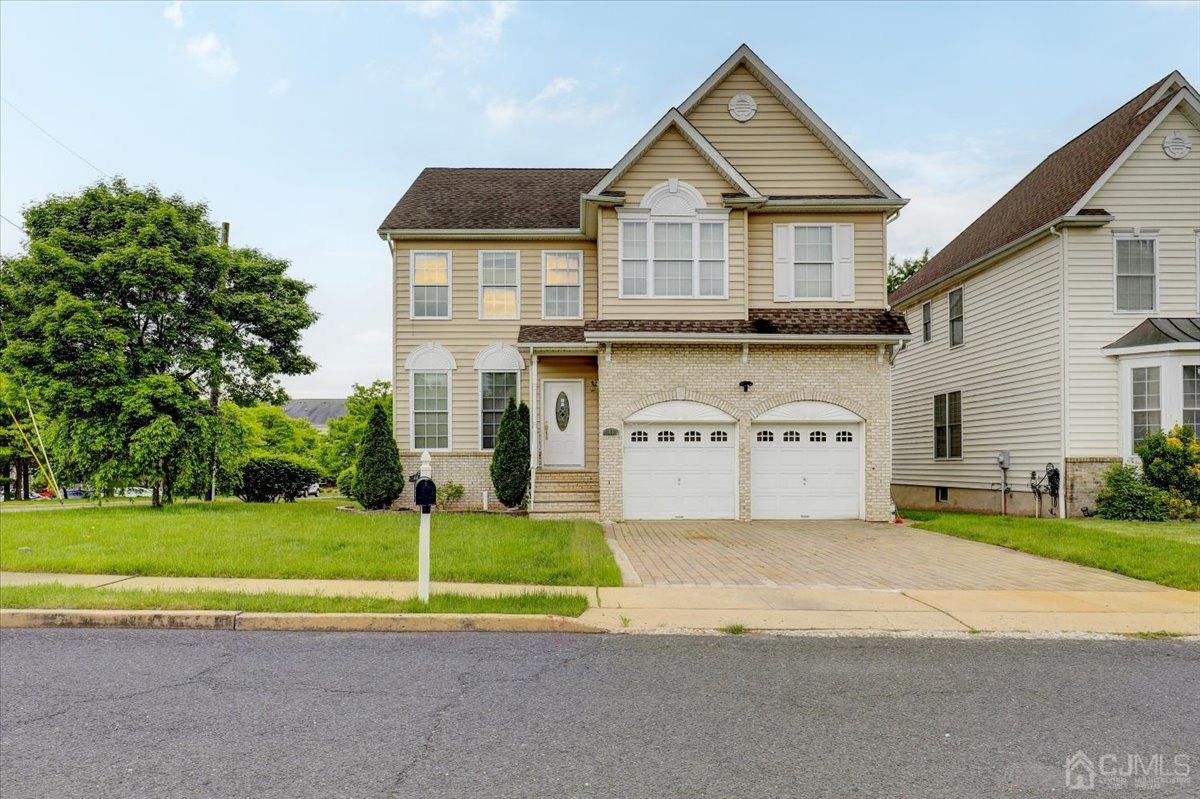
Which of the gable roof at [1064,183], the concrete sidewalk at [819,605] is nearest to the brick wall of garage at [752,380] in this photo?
the gable roof at [1064,183]

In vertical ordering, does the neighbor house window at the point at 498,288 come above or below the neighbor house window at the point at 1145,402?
above

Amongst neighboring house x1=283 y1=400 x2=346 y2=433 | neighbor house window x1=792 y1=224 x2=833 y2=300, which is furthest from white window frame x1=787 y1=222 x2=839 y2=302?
neighboring house x1=283 y1=400 x2=346 y2=433

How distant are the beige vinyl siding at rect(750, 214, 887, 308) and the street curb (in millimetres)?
12160

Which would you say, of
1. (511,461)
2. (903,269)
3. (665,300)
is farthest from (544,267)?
(903,269)

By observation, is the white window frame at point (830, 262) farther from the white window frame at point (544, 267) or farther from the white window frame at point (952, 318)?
the white window frame at point (952, 318)

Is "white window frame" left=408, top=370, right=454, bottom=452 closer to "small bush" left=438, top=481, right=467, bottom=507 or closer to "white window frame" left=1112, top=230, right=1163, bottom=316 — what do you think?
"small bush" left=438, top=481, right=467, bottom=507

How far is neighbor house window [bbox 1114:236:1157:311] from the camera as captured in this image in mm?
16750

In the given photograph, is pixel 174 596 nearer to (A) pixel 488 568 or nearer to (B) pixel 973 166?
(A) pixel 488 568

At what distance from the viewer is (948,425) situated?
872 inches

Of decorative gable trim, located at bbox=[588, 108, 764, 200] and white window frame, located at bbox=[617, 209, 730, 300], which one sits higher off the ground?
decorative gable trim, located at bbox=[588, 108, 764, 200]

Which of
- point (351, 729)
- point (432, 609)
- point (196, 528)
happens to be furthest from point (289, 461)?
point (351, 729)

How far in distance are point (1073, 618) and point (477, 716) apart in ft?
20.3

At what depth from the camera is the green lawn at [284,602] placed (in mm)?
7191

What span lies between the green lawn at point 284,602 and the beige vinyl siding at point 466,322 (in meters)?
11.3
